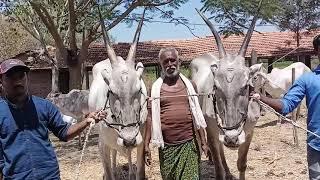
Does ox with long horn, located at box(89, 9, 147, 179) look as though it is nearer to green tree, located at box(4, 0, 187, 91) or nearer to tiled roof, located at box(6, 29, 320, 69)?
green tree, located at box(4, 0, 187, 91)

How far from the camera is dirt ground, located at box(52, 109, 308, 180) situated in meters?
7.43

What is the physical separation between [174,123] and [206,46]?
20301 mm

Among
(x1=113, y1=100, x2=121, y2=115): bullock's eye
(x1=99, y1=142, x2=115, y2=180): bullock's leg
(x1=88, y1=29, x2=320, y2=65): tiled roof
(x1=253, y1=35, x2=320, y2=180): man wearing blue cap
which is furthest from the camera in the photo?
(x1=88, y1=29, x2=320, y2=65): tiled roof

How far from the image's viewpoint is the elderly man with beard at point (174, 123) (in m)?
4.61

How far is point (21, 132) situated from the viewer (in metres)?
3.27

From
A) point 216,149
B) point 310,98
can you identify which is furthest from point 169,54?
point 216,149

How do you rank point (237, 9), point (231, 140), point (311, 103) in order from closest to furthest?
1. point (311, 103)
2. point (231, 140)
3. point (237, 9)

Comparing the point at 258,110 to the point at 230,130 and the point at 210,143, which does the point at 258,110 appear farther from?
the point at 230,130

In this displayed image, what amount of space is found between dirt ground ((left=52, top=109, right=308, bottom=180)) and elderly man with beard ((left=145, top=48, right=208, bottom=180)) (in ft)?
8.84

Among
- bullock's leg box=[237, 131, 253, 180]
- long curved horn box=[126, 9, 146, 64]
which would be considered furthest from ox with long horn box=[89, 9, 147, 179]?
bullock's leg box=[237, 131, 253, 180]

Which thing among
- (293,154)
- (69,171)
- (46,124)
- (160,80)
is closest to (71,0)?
(69,171)

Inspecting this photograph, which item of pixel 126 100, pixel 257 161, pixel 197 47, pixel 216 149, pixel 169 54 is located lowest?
pixel 257 161

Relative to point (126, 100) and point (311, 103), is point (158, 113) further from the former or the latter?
point (311, 103)

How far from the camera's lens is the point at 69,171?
8.51 meters
